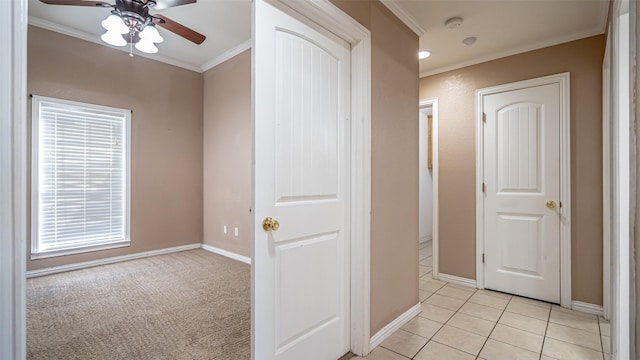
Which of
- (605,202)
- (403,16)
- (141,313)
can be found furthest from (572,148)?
(141,313)

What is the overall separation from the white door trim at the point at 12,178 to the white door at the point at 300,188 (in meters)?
0.78

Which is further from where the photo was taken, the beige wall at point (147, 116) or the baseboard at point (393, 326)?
the beige wall at point (147, 116)

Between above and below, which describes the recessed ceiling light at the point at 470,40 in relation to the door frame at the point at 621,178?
above

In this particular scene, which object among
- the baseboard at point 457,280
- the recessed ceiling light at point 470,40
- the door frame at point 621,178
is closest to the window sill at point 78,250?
the baseboard at point 457,280

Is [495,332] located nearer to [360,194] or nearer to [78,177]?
[360,194]

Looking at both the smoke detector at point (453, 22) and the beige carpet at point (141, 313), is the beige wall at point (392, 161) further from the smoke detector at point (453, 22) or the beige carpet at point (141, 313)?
the beige carpet at point (141, 313)

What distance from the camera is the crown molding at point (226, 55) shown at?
12.4 ft

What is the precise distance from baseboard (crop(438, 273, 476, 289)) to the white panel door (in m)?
0.16

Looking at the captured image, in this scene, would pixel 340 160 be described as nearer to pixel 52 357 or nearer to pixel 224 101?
pixel 52 357

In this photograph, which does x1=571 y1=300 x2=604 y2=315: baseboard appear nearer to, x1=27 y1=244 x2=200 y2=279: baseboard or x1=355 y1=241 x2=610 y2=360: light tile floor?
x1=355 y1=241 x2=610 y2=360: light tile floor

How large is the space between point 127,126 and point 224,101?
133 cm

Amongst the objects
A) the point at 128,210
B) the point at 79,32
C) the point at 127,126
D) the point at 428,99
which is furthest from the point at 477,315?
the point at 79,32

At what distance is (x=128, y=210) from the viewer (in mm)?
3885

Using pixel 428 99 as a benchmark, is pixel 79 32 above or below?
above
